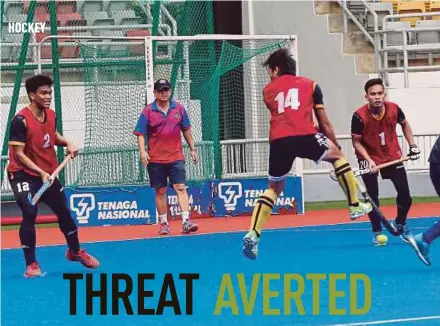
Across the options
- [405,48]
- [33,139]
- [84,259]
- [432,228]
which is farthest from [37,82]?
[405,48]

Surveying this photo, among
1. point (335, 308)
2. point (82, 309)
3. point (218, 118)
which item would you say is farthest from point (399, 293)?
point (218, 118)

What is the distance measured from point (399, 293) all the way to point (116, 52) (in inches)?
468

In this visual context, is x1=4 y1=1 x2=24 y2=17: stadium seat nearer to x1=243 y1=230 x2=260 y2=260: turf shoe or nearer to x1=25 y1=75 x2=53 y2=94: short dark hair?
x1=25 y1=75 x2=53 y2=94: short dark hair

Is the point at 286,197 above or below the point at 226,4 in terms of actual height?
below

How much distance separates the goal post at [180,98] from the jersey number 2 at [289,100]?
739cm

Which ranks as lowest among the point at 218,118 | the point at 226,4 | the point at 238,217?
the point at 238,217

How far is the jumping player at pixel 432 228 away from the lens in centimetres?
1139

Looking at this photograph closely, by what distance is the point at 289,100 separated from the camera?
38.4ft

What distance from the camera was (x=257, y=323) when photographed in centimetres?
884

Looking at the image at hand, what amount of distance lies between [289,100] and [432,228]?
5.71 feet

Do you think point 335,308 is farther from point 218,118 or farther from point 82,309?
point 218,118

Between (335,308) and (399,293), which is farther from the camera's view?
(399,293)

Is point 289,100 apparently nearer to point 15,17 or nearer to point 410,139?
point 410,139

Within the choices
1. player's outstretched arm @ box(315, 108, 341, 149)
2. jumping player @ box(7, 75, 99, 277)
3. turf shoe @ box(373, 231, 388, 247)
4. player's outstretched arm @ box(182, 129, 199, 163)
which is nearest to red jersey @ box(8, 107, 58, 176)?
jumping player @ box(7, 75, 99, 277)
